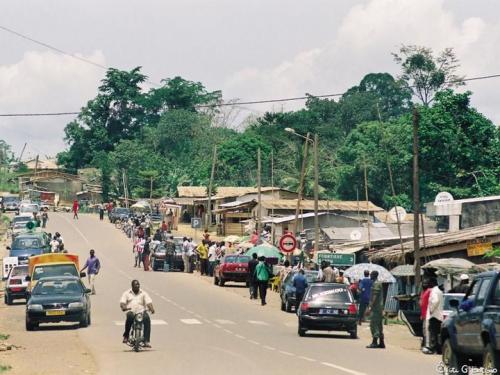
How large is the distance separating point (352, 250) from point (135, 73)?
119 meters

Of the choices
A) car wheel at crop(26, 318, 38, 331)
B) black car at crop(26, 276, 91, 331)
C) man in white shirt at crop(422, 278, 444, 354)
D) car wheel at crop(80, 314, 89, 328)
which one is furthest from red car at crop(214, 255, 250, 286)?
man in white shirt at crop(422, 278, 444, 354)

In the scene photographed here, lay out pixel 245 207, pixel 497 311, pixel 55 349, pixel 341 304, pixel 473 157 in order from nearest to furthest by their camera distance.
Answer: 1. pixel 497 311
2. pixel 55 349
3. pixel 341 304
4. pixel 473 157
5. pixel 245 207

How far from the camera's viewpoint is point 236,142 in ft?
403

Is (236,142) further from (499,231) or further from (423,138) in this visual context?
(499,231)

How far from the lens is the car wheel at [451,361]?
18.4 metres

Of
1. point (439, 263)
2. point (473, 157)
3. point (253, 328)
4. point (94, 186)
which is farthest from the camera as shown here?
point (94, 186)

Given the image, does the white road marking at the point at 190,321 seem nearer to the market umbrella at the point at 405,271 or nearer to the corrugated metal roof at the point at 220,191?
the market umbrella at the point at 405,271

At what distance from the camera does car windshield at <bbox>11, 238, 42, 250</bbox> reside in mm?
53688

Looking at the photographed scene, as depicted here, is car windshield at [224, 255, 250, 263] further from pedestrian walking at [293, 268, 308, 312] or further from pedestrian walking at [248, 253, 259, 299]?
pedestrian walking at [293, 268, 308, 312]

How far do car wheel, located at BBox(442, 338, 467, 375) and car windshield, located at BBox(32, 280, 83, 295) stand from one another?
15.6m

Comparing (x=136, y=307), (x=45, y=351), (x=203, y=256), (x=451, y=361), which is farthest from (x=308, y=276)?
(x=451, y=361)

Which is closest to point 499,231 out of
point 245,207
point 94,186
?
point 245,207

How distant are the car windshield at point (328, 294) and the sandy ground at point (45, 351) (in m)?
6.11

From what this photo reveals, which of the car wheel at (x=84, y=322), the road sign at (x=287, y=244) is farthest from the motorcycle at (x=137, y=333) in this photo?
the road sign at (x=287, y=244)
